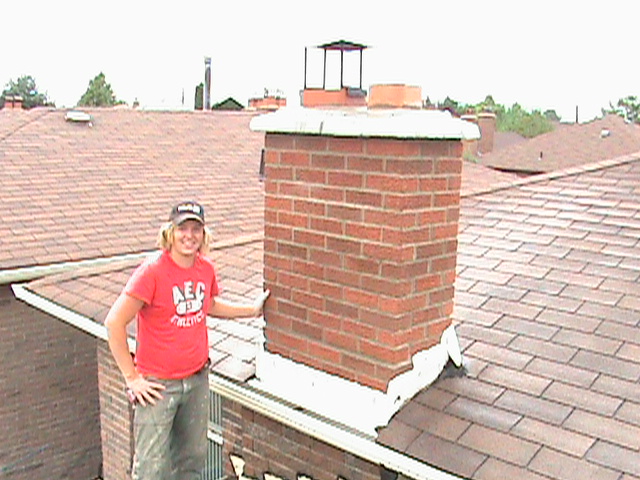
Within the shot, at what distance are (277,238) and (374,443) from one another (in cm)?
118

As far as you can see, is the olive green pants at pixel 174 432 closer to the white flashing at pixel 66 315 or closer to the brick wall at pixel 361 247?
the brick wall at pixel 361 247

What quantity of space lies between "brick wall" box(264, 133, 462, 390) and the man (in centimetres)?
47

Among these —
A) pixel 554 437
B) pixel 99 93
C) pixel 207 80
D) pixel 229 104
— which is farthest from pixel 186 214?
pixel 99 93

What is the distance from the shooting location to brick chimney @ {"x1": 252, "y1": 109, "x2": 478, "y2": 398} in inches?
126

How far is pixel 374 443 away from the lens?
10.5 feet

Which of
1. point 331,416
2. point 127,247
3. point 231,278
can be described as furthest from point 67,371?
point 331,416

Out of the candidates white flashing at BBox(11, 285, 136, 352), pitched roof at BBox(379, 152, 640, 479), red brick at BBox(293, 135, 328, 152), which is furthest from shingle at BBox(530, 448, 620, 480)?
white flashing at BBox(11, 285, 136, 352)

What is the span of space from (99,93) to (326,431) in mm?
51525

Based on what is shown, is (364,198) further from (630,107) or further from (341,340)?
(630,107)

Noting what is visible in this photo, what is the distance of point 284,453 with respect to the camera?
390cm

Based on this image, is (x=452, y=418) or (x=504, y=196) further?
(x=504, y=196)

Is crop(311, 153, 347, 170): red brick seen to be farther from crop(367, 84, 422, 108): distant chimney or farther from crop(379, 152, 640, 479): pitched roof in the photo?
crop(379, 152, 640, 479): pitched roof

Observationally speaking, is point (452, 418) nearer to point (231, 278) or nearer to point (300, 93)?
point (300, 93)

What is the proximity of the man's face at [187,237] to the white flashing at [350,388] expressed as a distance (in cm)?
83
